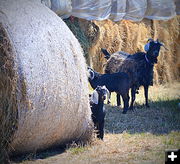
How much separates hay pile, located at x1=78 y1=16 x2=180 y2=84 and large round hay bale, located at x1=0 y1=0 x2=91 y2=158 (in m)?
6.80

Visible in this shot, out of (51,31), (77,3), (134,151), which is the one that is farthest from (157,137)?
(77,3)

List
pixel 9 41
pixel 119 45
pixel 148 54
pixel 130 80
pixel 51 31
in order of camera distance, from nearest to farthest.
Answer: pixel 9 41
pixel 51 31
pixel 130 80
pixel 148 54
pixel 119 45

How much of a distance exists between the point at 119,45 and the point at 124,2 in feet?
8.62

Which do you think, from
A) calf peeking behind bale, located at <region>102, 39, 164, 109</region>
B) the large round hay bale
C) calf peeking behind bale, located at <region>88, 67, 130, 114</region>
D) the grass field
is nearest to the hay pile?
calf peeking behind bale, located at <region>102, 39, 164, 109</region>

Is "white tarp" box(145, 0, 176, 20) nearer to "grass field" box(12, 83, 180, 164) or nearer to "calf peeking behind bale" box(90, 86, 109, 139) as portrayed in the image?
"grass field" box(12, 83, 180, 164)

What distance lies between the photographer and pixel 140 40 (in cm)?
1722

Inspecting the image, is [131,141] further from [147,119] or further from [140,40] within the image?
[140,40]

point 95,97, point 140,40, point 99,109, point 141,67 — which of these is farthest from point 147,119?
point 140,40

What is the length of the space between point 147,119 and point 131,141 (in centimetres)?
247

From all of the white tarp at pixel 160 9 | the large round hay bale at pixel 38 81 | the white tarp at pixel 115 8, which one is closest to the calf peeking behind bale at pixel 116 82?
the white tarp at pixel 115 8

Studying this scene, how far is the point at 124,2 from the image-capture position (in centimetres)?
1384

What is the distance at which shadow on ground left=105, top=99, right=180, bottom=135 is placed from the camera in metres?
9.39

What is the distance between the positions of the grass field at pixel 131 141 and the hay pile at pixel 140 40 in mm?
3509

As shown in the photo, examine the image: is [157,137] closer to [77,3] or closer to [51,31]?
[51,31]
